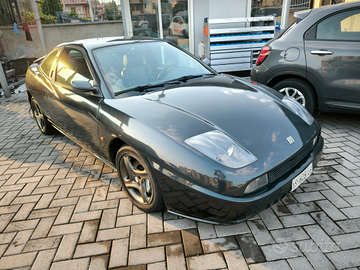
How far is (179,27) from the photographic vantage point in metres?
8.88

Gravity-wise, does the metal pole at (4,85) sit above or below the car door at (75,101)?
below

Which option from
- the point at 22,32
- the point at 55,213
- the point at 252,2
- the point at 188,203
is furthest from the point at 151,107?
the point at 22,32

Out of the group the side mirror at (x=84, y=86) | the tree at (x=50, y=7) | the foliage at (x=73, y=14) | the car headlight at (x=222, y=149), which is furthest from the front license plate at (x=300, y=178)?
the tree at (x=50, y=7)

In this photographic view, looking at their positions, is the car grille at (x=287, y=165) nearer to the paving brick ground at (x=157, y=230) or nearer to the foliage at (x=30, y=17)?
the paving brick ground at (x=157, y=230)

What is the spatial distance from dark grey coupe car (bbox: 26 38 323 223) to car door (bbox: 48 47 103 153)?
1 centimetres

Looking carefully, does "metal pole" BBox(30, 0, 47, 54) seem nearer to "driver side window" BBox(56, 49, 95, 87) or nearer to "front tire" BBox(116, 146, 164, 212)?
"driver side window" BBox(56, 49, 95, 87)

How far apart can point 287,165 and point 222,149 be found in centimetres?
55

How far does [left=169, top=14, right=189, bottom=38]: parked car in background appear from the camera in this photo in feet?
28.8

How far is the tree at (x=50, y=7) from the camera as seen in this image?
992cm

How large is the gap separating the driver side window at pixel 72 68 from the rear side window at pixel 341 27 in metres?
3.32

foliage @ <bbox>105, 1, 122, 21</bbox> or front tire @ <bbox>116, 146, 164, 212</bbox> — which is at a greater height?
foliage @ <bbox>105, 1, 122, 21</bbox>

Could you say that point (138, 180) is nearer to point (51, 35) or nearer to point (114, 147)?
point (114, 147)

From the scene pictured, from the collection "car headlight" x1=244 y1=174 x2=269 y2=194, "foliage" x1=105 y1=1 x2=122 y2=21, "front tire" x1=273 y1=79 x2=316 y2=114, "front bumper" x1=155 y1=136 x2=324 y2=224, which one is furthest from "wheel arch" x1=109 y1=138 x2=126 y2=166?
"foliage" x1=105 y1=1 x2=122 y2=21

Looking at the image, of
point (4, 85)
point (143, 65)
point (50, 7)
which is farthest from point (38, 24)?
point (143, 65)
